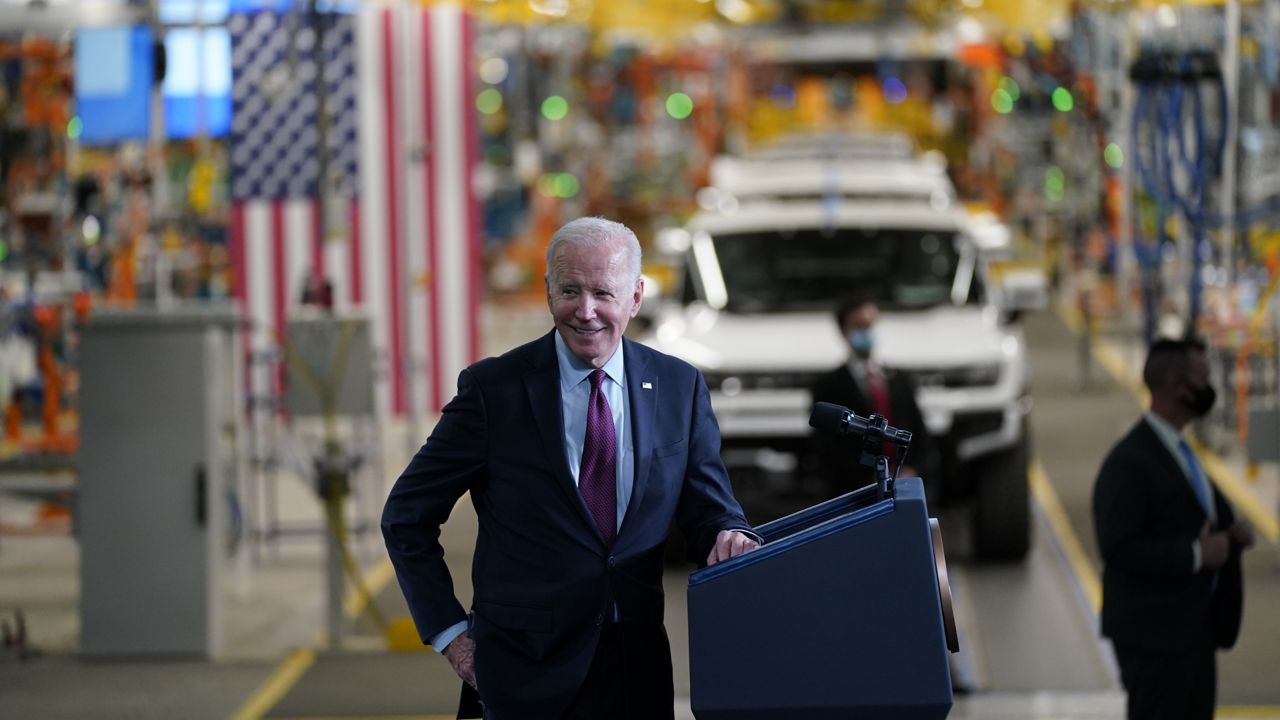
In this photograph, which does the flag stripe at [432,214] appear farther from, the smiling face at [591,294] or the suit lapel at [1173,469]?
the smiling face at [591,294]

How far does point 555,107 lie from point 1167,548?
3121 cm

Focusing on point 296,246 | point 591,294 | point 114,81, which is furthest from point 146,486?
point 296,246

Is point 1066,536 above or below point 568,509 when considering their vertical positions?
below

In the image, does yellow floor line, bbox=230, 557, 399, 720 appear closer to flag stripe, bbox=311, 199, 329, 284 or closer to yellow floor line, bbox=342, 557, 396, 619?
yellow floor line, bbox=342, 557, 396, 619

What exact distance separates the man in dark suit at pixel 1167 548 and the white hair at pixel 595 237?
211 centimetres

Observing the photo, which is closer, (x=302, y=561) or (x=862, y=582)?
(x=862, y=582)

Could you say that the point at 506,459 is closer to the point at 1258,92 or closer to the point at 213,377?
the point at 213,377

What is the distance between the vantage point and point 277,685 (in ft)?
25.0

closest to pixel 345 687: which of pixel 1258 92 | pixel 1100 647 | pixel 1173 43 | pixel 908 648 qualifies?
pixel 1100 647

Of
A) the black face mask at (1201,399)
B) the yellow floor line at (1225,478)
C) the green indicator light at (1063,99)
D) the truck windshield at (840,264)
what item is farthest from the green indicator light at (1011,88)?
the black face mask at (1201,399)

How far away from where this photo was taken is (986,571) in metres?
9.94

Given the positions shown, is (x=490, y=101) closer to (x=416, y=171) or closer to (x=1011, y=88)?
(x=1011, y=88)

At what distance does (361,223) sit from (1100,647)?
8630 mm

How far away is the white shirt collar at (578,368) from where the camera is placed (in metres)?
3.51
